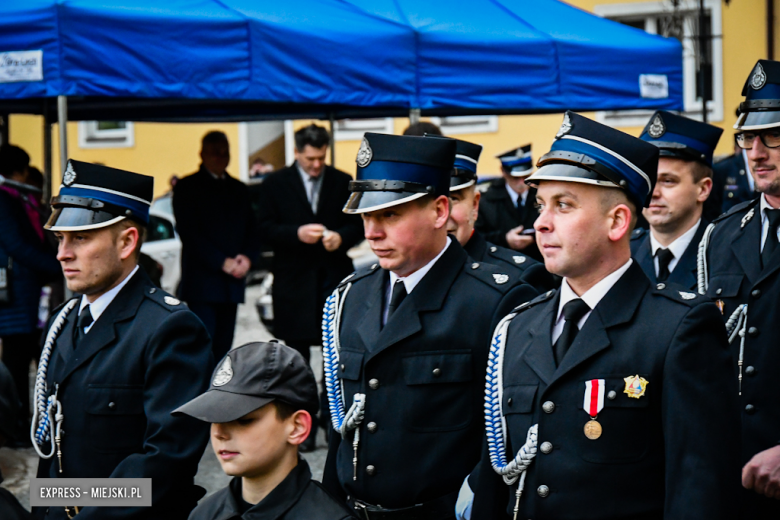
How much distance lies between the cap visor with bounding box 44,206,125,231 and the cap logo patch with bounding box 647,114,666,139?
219 centimetres

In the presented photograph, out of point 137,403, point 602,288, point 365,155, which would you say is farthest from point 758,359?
point 137,403

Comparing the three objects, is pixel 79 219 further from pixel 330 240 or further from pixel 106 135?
pixel 106 135

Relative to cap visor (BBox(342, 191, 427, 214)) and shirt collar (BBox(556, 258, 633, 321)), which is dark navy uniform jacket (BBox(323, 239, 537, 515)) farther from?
shirt collar (BBox(556, 258, 633, 321))

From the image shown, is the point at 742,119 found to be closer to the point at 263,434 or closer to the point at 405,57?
the point at 263,434

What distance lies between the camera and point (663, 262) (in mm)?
4367

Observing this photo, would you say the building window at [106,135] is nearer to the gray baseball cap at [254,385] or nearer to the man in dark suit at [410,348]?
the man in dark suit at [410,348]

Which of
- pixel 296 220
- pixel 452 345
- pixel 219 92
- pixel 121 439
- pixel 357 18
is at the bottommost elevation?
pixel 121 439

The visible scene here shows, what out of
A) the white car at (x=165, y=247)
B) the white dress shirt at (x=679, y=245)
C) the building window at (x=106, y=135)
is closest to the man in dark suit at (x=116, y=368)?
the white dress shirt at (x=679, y=245)

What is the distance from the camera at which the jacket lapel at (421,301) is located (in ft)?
11.2

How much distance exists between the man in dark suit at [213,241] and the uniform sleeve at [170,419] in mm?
4105

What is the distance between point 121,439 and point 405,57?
12.1 ft

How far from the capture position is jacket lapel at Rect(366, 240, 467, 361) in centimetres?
342

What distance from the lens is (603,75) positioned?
738 cm

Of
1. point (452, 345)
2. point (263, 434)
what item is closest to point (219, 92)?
point (452, 345)
